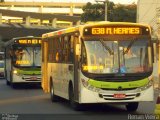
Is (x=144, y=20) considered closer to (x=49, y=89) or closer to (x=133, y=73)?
(x=49, y=89)

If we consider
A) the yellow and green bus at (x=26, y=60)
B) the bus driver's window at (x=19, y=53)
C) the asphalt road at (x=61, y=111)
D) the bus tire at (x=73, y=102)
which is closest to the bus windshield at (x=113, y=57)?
the asphalt road at (x=61, y=111)

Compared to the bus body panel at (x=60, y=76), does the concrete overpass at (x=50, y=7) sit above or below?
above

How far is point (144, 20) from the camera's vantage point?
46.8 m

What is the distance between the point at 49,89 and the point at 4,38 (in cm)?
8255

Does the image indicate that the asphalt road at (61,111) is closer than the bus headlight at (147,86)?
Yes

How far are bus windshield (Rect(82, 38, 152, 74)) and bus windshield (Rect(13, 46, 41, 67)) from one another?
49.0 ft

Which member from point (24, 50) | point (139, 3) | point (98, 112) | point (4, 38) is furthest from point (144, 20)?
point (4, 38)

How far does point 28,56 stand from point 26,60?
257mm

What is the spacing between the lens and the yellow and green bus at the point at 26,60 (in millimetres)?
32062

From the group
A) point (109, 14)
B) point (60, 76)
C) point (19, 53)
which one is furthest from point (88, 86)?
point (109, 14)

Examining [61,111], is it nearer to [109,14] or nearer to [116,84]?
[116,84]

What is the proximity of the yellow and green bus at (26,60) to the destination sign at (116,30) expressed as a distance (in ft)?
48.3

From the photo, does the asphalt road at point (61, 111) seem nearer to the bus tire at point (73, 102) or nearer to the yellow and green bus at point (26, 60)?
the bus tire at point (73, 102)

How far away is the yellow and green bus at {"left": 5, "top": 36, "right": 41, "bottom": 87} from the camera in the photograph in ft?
105
